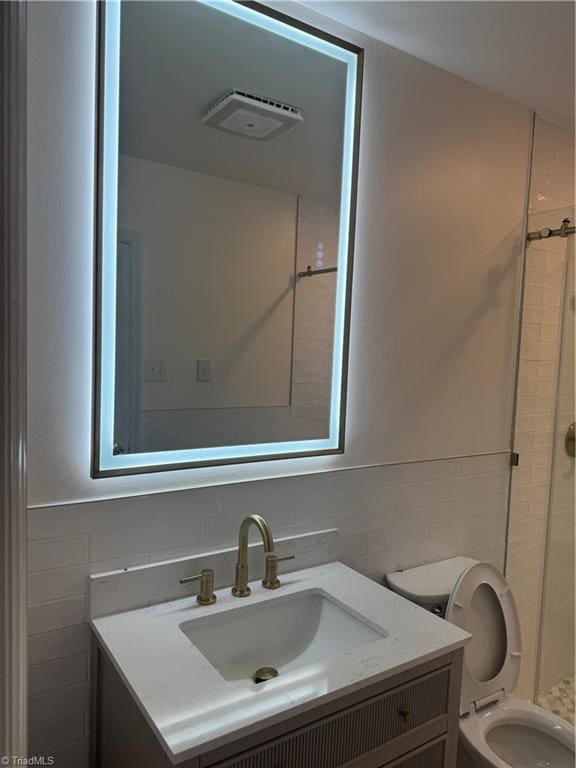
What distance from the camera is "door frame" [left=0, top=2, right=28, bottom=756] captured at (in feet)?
1.88

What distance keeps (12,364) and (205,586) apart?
95 cm

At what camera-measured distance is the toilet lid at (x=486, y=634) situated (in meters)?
1.63

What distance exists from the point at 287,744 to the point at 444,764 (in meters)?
0.54

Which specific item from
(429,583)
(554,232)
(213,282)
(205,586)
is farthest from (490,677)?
(554,232)

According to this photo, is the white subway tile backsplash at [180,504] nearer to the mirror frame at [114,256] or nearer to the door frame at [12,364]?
the mirror frame at [114,256]

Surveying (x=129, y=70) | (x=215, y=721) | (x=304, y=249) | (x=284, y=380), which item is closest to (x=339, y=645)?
(x=215, y=721)

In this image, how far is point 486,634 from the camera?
173cm

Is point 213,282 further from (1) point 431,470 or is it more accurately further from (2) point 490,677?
(2) point 490,677

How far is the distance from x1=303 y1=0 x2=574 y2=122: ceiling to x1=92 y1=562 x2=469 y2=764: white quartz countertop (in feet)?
5.45

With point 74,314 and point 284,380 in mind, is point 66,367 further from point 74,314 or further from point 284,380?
point 284,380

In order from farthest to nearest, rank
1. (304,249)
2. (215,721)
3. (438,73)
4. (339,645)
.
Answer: (438,73) → (304,249) → (339,645) → (215,721)

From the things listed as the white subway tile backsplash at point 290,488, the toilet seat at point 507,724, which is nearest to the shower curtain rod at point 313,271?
the white subway tile backsplash at point 290,488

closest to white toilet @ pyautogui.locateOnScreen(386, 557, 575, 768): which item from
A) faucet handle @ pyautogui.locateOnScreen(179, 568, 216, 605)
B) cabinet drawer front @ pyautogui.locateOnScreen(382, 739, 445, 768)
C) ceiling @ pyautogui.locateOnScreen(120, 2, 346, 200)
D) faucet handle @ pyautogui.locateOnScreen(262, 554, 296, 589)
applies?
cabinet drawer front @ pyautogui.locateOnScreen(382, 739, 445, 768)

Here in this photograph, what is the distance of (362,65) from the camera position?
1606 millimetres
